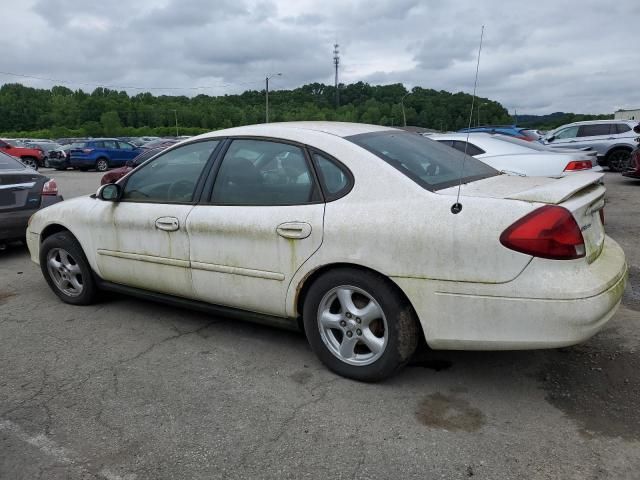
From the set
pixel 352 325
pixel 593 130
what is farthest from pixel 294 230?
pixel 593 130

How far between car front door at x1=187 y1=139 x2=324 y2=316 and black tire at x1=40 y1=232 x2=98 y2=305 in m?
Answer: 1.33

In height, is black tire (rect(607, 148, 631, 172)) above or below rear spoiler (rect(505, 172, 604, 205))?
below

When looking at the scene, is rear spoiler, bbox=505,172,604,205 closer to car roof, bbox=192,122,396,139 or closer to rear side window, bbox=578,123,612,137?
car roof, bbox=192,122,396,139

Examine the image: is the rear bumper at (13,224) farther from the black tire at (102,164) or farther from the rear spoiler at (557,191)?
the black tire at (102,164)

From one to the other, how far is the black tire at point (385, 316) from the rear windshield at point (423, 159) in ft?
2.04

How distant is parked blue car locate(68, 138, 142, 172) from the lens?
25.7m

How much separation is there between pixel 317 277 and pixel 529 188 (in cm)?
130

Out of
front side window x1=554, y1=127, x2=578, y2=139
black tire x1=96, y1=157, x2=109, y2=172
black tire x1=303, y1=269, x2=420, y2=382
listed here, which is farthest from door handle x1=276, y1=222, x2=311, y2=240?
black tire x1=96, y1=157, x2=109, y2=172

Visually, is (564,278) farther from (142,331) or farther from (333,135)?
(142,331)

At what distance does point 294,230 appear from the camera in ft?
10.8

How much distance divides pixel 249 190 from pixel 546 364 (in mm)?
2166

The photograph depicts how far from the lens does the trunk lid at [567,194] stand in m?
2.82

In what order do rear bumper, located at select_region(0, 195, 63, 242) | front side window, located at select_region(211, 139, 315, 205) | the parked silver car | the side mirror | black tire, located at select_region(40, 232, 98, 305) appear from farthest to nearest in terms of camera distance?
1. the parked silver car
2. rear bumper, located at select_region(0, 195, 63, 242)
3. black tire, located at select_region(40, 232, 98, 305)
4. the side mirror
5. front side window, located at select_region(211, 139, 315, 205)

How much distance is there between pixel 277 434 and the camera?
2.75m
